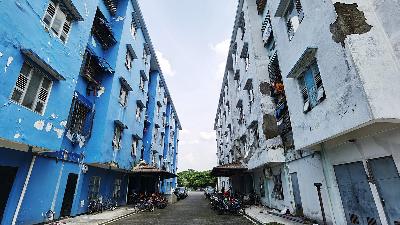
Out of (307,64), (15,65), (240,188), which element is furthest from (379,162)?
(240,188)

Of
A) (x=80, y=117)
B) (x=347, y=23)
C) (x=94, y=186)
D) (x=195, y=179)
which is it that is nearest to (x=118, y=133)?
(x=80, y=117)

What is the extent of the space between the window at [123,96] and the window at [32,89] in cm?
875

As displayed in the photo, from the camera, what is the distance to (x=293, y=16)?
11.6m

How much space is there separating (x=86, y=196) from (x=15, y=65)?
33.6ft

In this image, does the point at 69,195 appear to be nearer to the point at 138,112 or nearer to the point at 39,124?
the point at 39,124

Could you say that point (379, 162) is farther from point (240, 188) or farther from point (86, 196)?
point (240, 188)

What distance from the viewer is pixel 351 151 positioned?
332 inches

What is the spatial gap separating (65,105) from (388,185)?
12969 millimetres

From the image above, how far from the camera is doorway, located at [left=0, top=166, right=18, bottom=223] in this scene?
948 centimetres

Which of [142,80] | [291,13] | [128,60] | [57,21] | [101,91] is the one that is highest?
[142,80]

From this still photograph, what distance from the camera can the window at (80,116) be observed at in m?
14.6

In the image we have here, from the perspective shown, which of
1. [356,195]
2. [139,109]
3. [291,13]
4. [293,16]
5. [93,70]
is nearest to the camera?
[356,195]

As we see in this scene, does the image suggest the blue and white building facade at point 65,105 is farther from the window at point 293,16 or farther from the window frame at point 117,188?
the window at point 293,16

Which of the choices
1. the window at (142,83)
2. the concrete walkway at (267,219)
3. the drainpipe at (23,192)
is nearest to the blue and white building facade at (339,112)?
the concrete walkway at (267,219)
